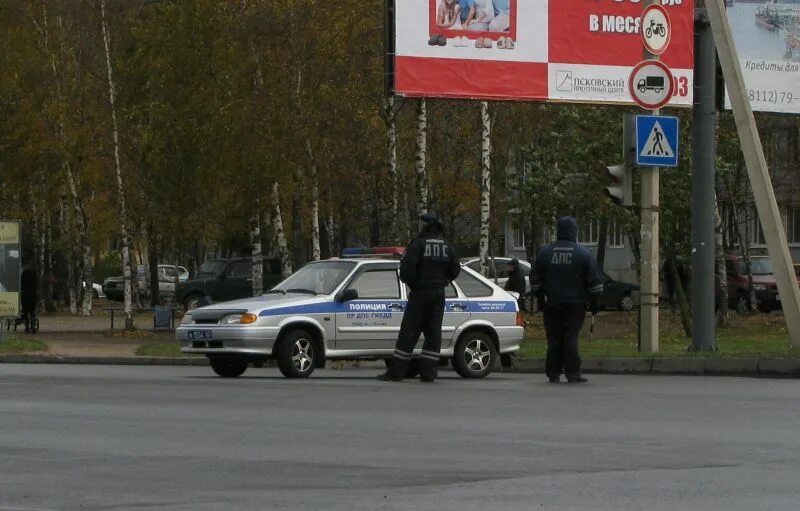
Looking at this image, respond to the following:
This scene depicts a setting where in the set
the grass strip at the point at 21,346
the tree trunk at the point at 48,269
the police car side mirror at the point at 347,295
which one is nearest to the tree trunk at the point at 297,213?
the tree trunk at the point at 48,269

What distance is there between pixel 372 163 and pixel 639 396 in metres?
28.3

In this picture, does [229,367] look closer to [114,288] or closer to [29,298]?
[29,298]

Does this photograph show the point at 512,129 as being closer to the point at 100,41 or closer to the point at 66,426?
the point at 100,41

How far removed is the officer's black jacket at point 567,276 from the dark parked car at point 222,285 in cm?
3158

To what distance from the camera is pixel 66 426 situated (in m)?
13.4

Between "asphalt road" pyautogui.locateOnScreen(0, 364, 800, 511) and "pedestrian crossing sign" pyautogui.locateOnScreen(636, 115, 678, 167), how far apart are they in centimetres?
579

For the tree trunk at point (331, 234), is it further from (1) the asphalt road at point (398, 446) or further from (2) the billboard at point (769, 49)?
(1) the asphalt road at point (398, 446)

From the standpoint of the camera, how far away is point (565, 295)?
1902cm

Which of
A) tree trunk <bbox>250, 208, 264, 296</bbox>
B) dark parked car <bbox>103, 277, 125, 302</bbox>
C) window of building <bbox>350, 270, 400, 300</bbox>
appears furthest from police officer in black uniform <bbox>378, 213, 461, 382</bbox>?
dark parked car <bbox>103, 277, 125, 302</bbox>

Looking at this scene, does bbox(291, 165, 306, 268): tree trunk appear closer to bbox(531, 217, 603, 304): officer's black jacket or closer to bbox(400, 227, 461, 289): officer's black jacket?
bbox(400, 227, 461, 289): officer's black jacket

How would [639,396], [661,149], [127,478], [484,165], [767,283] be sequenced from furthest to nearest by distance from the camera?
1. [767,283]
2. [484,165]
3. [661,149]
4. [639,396]
5. [127,478]

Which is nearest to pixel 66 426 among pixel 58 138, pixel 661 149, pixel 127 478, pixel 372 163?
pixel 127 478

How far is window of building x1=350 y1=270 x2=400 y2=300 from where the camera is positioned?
21.1 meters

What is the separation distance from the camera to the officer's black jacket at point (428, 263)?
19.3 metres
